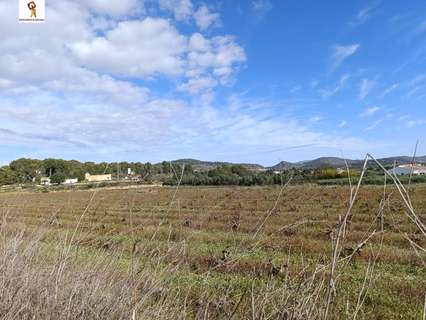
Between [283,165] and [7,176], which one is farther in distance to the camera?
[7,176]

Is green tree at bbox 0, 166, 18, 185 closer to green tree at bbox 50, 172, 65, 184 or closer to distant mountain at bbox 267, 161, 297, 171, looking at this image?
green tree at bbox 50, 172, 65, 184

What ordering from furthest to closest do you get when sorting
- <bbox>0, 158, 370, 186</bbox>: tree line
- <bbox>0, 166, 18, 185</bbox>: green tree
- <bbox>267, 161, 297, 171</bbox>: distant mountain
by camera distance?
<bbox>0, 166, 18, 185</bbox>: green tree → <bbox>0, 158, 370, 186</bbox>: tree line → <bbox>267, 161, 297, 171</bbox>: distant mountain

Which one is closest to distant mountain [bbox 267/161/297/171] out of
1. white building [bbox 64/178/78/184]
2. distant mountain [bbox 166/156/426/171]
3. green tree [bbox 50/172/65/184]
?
distant mountain [bbox 166/156/426/171]

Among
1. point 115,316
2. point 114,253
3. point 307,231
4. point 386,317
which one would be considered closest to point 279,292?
point 115,316

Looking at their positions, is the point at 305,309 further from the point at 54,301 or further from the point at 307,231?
the point at 307,231

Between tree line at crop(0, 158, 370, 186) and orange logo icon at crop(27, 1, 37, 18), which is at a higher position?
orange logo icon at crop(27, 1, 37, 18)

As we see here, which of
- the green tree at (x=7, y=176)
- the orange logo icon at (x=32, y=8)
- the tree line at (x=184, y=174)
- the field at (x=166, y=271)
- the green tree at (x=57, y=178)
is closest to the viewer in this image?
the field at (x=166, y=271)

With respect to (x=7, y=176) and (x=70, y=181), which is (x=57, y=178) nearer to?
(x=70, y=181)

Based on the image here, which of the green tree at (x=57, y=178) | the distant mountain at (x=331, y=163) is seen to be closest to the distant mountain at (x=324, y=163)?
the distant mountain at (x=331, y=163)

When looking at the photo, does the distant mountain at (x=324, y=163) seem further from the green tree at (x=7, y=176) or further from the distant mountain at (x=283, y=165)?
the green tree at (x=7, y=176)

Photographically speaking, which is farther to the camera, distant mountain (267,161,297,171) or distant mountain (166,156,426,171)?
distant mountain (267,161,297,171)

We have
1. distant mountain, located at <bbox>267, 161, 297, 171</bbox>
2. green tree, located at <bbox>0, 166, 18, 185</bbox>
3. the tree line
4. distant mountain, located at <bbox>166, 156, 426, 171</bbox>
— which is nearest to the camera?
distant mountain, located at <bbox>166, 156, 426, 171</bbox>

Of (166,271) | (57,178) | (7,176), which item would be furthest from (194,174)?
(7,176)

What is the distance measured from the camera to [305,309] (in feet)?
6.30
